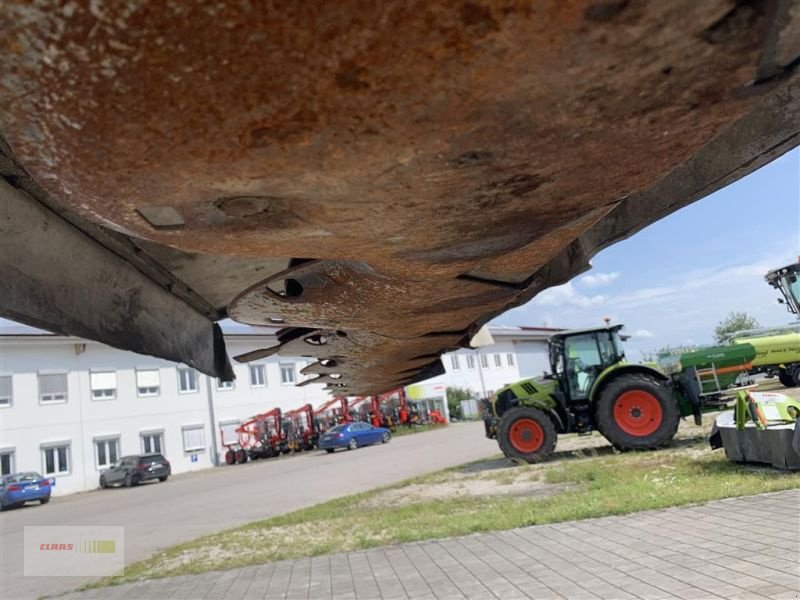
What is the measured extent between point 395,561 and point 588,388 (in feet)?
24.0

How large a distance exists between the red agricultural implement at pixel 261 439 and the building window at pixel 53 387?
26.1ft

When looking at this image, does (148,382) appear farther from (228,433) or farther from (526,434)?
(526,434)

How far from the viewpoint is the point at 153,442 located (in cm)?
2998

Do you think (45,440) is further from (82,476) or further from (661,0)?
(661,0)

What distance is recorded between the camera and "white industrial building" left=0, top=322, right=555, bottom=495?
25906 millimetres

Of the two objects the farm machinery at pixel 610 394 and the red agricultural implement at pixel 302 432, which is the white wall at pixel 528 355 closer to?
the red agricultural implement at pixel 302 432

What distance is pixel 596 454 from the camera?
12.0 m

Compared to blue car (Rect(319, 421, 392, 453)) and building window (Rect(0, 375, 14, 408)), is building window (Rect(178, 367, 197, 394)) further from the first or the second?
blue car (Rect(319, 421, 392, 453))

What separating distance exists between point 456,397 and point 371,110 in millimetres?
42355

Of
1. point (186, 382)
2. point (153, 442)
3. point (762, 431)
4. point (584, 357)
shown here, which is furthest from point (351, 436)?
point (762, 431)

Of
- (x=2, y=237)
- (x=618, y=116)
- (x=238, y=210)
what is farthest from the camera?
(x=2, y=237)

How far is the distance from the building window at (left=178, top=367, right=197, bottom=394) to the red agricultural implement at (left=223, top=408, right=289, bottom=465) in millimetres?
3645

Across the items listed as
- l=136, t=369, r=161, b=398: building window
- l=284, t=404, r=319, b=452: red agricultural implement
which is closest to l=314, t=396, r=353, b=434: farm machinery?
l=284, t=404, r=319, b=452: red agricultural implement

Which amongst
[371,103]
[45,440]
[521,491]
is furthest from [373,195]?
[45,440]
